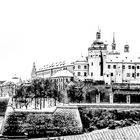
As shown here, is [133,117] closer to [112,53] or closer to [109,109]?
[109,109]

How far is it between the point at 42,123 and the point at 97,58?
131 feet

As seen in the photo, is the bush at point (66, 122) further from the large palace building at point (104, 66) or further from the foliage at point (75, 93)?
the large palace building at point (104, 66)

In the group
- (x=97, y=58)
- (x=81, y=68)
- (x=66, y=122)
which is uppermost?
(x=97, y=58)

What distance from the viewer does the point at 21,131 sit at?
213 ft

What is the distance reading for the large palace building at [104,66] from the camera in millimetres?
102250

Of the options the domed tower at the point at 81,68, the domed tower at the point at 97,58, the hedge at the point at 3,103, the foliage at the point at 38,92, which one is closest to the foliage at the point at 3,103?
the hedge at the point at 3,103

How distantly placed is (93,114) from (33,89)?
24580mm

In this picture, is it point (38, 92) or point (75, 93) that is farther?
point (38, 92)

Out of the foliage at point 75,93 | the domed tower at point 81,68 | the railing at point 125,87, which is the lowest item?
the foliage at point 75,93

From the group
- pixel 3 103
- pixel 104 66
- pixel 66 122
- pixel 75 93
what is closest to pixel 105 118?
pixel 66 122

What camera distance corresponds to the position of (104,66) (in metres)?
103

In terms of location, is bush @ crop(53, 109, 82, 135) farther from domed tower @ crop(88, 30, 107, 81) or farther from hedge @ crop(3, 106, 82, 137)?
domed tower @ crop(88, 30, 107, 81)

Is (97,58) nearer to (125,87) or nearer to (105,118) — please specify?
(125,87)

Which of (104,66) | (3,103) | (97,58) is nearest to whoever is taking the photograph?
(3,103)
